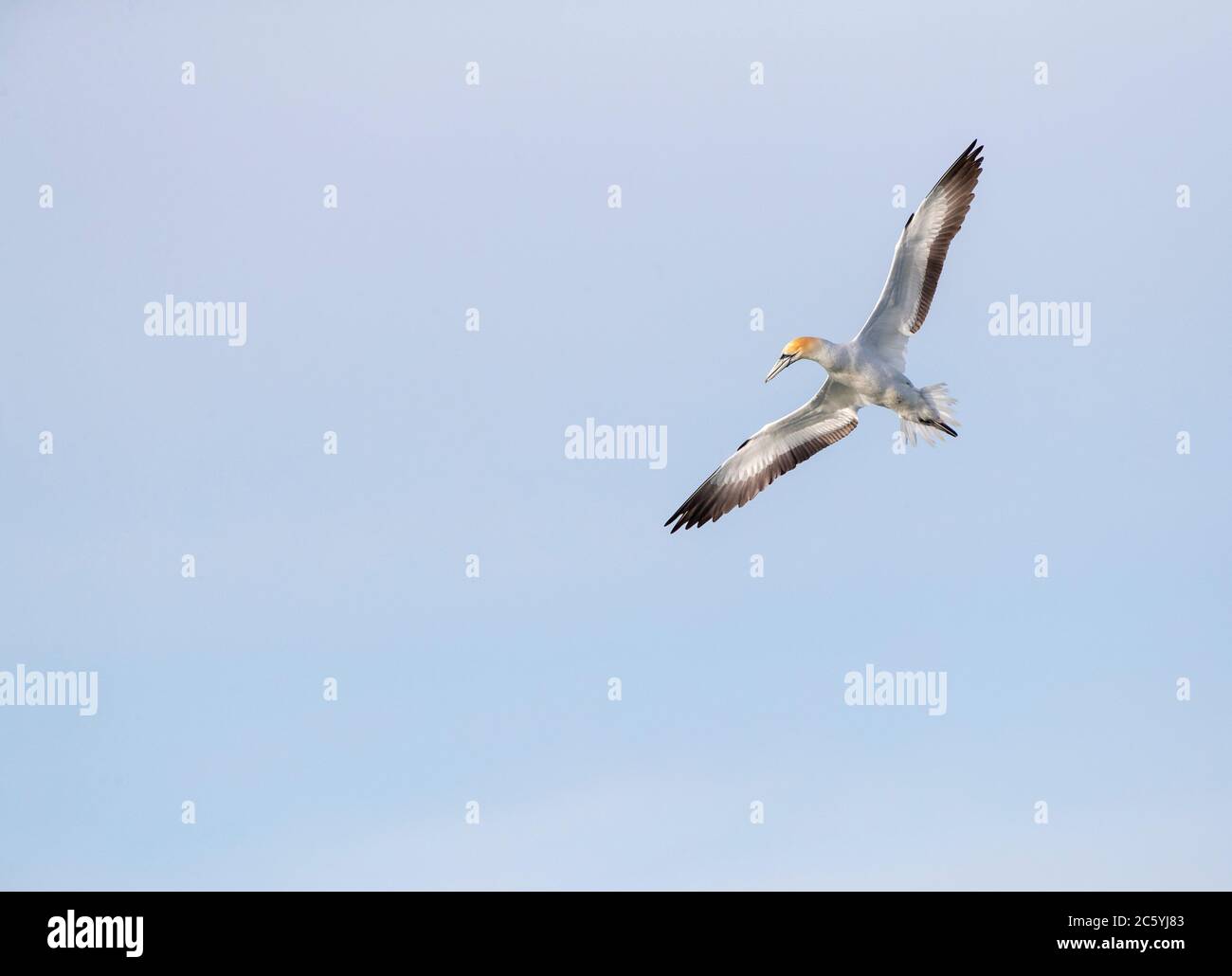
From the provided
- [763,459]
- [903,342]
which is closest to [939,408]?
[903,342]

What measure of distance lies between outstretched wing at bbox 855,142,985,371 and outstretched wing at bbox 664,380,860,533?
4.76 ft

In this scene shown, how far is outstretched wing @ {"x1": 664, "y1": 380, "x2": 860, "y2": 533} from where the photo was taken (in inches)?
1278

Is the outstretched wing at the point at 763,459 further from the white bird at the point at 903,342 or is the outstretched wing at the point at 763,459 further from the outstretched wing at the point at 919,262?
the outstretched wing at the point at 919,262

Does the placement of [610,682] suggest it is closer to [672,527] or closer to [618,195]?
[672,527]

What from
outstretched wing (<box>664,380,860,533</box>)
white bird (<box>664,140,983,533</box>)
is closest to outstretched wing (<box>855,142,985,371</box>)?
white bird (<box>664,140,983,533</box>)

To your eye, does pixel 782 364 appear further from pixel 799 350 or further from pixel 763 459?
pixel 763 459

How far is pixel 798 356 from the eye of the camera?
30625 mm

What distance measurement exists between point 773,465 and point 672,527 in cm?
190

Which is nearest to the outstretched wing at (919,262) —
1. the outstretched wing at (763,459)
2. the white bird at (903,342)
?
the white bird at (903,342)

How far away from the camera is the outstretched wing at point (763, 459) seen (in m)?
32.5

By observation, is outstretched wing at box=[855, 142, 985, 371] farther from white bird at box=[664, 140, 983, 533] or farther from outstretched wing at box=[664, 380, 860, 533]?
outstretched wing at box=[664, 380, 860, 533]

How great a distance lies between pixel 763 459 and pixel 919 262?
13.9 ft

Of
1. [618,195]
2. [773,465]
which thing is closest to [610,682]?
[773,465]
